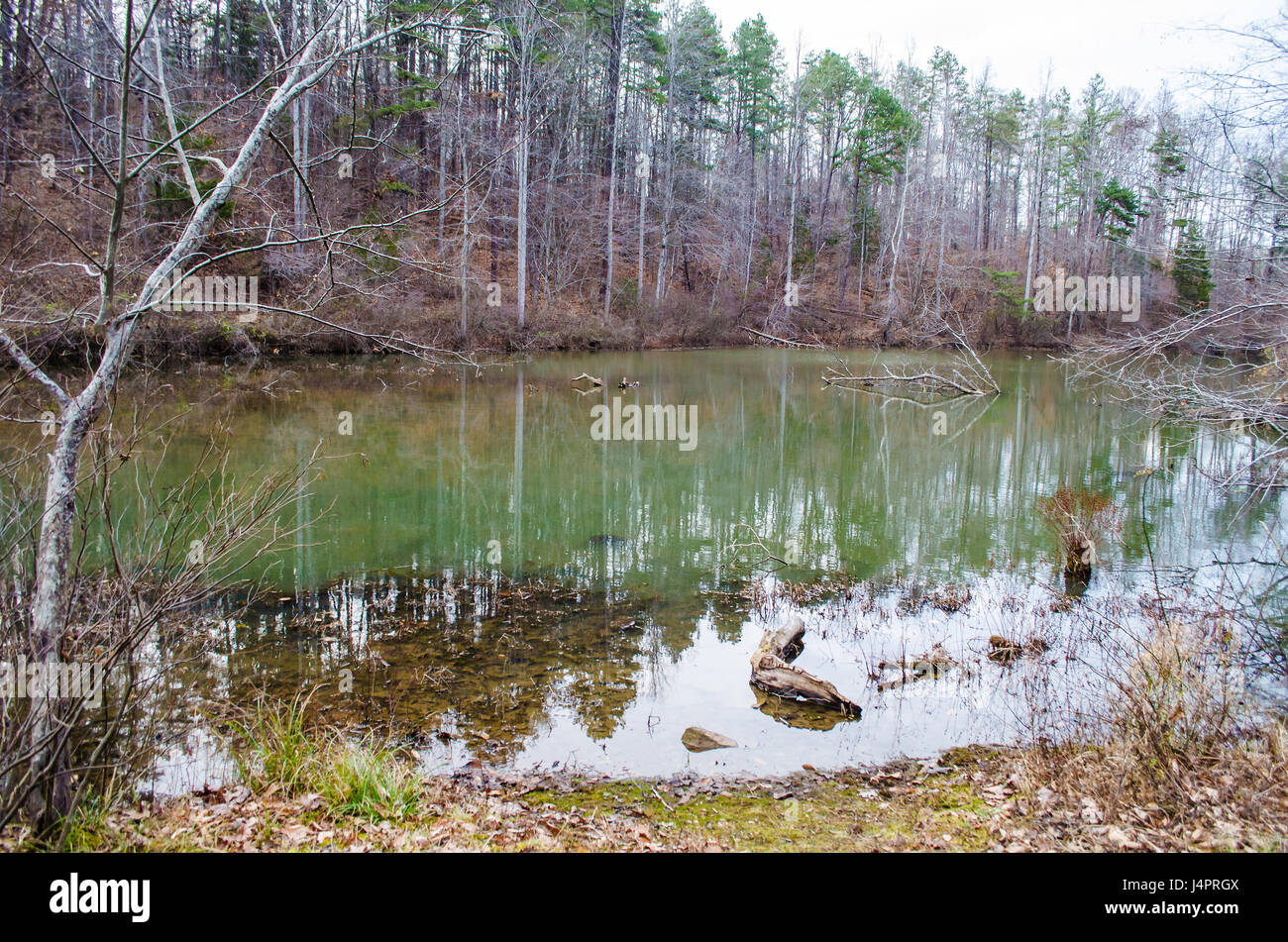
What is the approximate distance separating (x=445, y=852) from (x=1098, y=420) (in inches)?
815

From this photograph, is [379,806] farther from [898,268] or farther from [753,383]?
[898,268]

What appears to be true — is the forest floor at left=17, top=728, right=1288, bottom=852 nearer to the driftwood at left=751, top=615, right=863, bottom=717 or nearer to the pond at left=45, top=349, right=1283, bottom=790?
the pond at left=45, top=349, right=1283, bottom=790

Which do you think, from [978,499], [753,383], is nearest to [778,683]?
[978,499]

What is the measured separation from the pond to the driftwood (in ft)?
0.57

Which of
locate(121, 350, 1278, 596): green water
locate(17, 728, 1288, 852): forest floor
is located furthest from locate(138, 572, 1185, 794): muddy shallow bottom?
locate(121, 350, 1278, 596): green water

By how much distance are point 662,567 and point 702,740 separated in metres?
3.89

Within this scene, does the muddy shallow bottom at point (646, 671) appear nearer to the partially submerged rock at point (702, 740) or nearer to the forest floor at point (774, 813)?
the partially submerged rock at point (702, 740)

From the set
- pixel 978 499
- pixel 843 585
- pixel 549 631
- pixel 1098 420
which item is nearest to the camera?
pixel 549 631

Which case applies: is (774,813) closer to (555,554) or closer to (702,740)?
(702,740)

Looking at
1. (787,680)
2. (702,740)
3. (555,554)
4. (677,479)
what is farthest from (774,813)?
(677,479)

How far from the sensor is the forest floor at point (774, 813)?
12.0ft

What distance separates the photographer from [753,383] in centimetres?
2595

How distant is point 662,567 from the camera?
9.38 m

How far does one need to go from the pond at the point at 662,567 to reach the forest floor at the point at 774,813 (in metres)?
0.46
